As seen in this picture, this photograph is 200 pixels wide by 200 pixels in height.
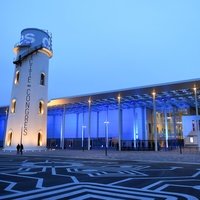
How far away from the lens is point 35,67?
37.1 metres

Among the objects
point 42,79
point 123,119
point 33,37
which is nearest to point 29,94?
point 42,79

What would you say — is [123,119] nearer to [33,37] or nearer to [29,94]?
[29,94]

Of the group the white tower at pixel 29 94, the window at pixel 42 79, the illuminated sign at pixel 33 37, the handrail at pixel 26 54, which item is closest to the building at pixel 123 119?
the window at pixel 42 79

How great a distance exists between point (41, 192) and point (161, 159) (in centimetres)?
1690

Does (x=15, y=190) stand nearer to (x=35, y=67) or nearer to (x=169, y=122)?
(x=35, y=67)

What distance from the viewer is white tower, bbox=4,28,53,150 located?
114 ft

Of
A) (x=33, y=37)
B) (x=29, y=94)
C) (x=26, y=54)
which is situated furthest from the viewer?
(x=33, y=37)

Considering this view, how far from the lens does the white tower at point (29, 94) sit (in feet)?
114

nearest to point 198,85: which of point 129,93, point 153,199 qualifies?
point 129,93

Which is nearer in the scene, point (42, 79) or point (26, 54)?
point (26, 54)

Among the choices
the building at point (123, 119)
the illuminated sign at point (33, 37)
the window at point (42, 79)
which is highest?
the illuminated sign at point (33, 37)

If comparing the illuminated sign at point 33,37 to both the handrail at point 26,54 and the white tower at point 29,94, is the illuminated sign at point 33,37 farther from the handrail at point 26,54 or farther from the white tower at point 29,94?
the handrail at point 26,54

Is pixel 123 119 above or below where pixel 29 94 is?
below

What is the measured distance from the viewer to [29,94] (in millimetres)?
35594
